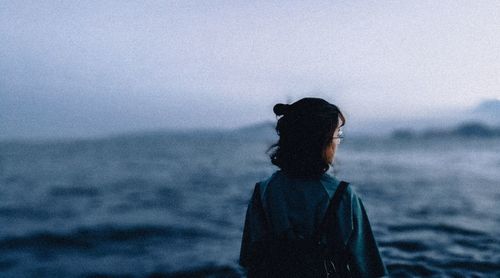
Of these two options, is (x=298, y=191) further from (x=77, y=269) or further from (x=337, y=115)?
(x=77, y=269)

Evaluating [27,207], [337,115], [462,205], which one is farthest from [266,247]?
[27,207]

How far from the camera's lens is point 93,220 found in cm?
1091

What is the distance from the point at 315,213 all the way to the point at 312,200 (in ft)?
0.28

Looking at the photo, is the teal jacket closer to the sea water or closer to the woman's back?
the woman's back

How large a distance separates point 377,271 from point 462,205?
1157 cm

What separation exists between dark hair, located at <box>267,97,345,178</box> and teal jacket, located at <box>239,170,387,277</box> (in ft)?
0.26

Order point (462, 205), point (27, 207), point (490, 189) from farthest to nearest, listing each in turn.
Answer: point (490, 189)
point (27, 207)
point (462, 205)

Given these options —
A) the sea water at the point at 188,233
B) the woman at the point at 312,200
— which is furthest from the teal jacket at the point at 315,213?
the sea water at the point at 188,233

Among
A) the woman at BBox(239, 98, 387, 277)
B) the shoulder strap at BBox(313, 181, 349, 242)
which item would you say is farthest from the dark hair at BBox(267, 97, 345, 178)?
the shoulder strap at BBox(313, 181, 349, 242)

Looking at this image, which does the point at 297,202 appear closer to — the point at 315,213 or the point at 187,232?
the point at 315,213

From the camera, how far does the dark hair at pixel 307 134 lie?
244cm

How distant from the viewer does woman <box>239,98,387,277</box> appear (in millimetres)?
2428

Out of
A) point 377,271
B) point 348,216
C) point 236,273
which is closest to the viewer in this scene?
point 348,216

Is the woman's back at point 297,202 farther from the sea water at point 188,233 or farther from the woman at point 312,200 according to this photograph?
the sea water at point 188,233
